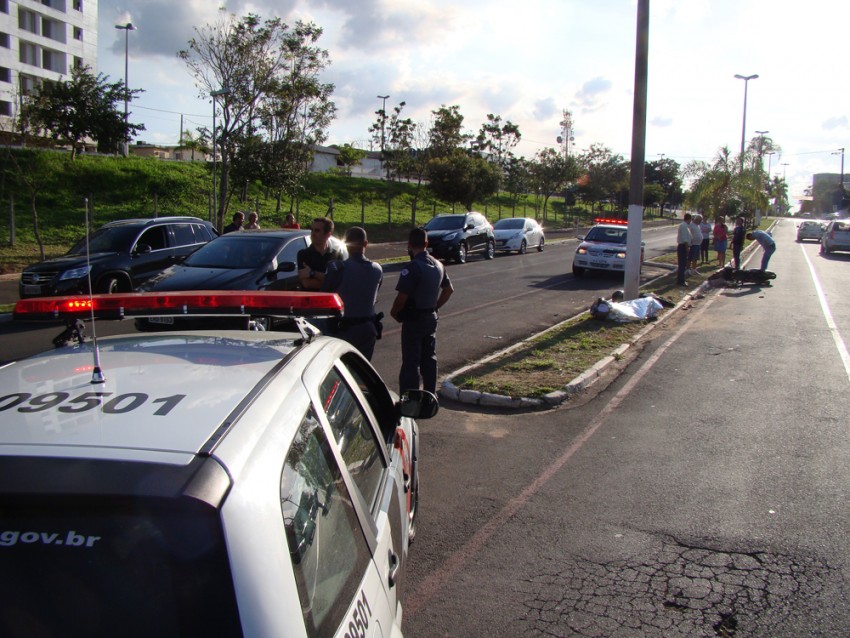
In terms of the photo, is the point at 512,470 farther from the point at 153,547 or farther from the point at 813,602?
the point at 153,547

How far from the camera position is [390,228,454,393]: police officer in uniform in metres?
6.70

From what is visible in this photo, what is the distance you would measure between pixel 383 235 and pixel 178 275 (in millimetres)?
24001

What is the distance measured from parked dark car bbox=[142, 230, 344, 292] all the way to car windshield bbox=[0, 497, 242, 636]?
8.20 metres

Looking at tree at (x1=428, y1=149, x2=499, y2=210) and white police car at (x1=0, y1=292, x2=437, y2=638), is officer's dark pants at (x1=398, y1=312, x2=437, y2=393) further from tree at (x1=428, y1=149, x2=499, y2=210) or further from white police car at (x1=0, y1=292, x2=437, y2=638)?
tree at (x1=428, y1=149, x2=499, y2=210)

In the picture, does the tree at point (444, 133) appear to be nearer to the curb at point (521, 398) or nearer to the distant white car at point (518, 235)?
the distant white car at point (518, 235)

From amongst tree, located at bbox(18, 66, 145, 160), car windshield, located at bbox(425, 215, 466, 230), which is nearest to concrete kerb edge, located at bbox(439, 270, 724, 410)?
car windshield, located at bbox(425, 215, 466, 230)

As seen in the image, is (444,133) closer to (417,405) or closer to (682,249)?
(682,249)

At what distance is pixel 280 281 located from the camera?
33.3ft

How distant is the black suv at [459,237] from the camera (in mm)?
25516

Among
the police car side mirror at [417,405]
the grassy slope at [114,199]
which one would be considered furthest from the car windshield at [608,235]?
the police car side mirror at [417,405]

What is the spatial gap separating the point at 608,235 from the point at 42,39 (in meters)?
51.2

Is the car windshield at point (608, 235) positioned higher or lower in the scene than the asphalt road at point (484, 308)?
higher

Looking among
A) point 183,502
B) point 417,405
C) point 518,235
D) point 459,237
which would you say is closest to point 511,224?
point 518,235

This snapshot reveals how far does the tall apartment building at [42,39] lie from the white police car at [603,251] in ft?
139
